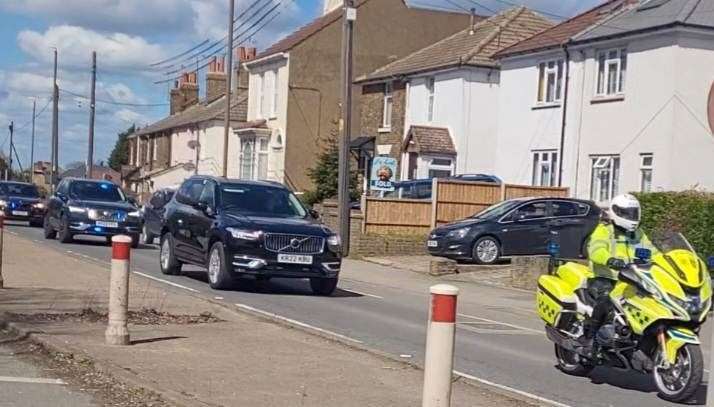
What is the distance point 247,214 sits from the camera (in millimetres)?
17797

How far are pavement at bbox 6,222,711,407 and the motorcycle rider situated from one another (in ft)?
2.05

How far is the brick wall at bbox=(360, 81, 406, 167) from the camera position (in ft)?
148

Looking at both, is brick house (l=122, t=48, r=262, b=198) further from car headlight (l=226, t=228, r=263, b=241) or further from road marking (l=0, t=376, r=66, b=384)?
road marking (l=0, t=376, r=66, b=384)

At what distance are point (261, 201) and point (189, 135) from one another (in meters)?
51.5

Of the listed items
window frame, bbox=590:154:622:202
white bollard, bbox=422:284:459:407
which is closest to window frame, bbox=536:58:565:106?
window frame, bbox=590:154:622:202

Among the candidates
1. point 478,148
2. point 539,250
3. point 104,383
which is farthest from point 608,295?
point 478,148

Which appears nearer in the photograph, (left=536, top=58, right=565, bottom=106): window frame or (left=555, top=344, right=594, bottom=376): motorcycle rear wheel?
(left=555, top=344, right=594, bottom=376): motorcycle rear wheel

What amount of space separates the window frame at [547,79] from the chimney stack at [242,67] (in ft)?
94.6

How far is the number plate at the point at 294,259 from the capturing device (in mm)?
16953

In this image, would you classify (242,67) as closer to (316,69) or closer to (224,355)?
(316,69)

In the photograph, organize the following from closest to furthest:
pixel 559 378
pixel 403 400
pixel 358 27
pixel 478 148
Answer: pixel 403 400
pixel 559 378
pixel 478 148
pixel 358 27

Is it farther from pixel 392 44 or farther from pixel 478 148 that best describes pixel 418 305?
pixel 392 44

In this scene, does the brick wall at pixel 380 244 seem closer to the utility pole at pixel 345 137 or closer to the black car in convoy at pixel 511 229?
the utility pole at pixel 345 137

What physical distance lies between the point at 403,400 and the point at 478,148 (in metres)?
33.9
